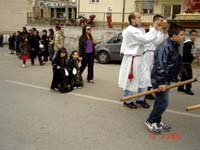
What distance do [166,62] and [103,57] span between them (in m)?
10.6

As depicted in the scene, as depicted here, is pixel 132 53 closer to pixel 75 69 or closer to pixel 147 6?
pixel 75 69

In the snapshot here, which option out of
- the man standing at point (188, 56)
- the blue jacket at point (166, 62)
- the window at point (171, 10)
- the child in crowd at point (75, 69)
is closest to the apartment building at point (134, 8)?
the window at point (171, 10)

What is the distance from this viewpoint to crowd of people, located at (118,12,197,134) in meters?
4.92

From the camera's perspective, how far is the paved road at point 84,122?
4797 mm

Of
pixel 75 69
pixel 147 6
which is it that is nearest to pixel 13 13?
pixel 147 6

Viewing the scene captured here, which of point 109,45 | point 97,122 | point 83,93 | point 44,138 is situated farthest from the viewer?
point 109,45

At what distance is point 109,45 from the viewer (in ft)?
50.2

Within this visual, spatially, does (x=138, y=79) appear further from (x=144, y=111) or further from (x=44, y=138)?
(x=44, y=138)

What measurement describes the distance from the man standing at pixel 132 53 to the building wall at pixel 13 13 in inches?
1117

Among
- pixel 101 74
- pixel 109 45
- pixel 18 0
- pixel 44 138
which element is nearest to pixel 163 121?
pixel 44 138

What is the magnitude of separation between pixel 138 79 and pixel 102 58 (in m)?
8.98

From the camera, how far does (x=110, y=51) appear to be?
15195mm

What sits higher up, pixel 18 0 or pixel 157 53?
pixel 18 0

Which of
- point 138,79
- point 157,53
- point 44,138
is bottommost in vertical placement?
point 44,138
